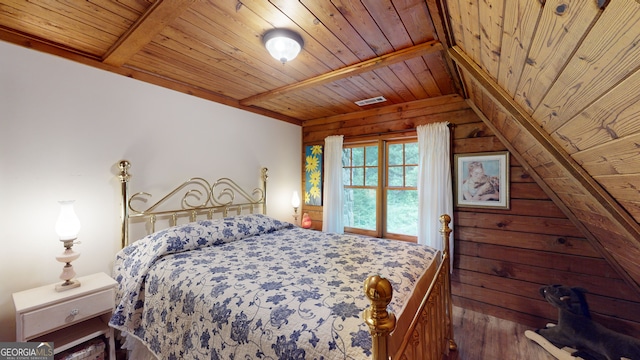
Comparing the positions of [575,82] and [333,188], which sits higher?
[575,82]

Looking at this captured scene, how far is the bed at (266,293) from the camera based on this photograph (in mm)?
1005

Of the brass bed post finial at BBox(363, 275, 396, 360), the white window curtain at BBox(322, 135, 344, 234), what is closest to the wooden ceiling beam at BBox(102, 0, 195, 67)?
the brass bed post finial at BBox(363, 275, 396, 360)

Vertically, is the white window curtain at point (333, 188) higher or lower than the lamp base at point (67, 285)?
higher

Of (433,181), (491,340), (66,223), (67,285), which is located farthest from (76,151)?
(491,340)

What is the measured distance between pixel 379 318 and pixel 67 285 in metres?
2.16

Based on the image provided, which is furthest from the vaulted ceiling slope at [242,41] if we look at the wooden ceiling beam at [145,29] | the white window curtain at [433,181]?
the white window curtain at [433,181]

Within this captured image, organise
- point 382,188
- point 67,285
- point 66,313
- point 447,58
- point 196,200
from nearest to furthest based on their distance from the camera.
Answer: point 66,313 < point 67,285 < point 447,58 < point 196,200 < point 382,188

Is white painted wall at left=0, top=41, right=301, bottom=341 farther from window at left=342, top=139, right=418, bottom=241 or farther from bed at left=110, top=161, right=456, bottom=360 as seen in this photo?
window at left=342, top=139, right=418, bottom=241

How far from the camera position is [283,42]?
67.5 inches

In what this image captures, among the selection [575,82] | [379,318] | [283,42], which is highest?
[283,42]

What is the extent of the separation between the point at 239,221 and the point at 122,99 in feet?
5.04

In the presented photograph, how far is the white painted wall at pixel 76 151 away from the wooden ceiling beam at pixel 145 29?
0.30 meters

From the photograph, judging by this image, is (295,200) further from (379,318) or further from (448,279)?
(379,318)

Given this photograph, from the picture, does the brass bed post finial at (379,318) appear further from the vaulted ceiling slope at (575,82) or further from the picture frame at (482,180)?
the picture frame at (482,180)
